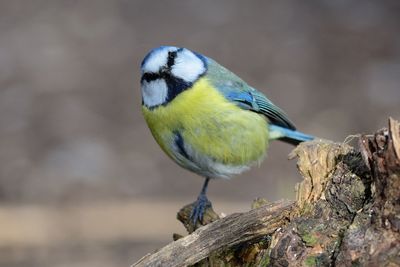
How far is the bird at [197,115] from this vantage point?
9.43 ft

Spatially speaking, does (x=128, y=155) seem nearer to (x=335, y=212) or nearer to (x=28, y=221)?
(x=28, y=221)

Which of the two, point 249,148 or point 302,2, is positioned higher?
point 302,2

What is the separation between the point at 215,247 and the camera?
1950 mm

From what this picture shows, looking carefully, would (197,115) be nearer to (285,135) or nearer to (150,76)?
(150,76)

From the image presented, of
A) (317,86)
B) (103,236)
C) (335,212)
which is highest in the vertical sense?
(317,86)

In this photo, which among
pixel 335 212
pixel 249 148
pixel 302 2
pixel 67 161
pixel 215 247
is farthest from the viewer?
pixel 302 2

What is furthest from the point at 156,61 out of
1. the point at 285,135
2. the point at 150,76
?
the point at 285,135

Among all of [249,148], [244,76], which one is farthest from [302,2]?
[249,148]

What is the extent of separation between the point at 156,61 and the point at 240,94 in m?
0.51

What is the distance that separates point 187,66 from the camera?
9.68ft

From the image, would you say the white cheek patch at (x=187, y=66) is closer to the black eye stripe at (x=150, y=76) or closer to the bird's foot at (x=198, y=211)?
the black eye stripe at (x=150, y=76)

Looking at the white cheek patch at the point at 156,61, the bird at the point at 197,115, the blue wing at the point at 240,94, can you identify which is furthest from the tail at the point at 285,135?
the white cheek patch at the point at 156,61

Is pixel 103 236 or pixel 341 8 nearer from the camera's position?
pixel 103 236

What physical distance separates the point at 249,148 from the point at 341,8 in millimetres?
4286
